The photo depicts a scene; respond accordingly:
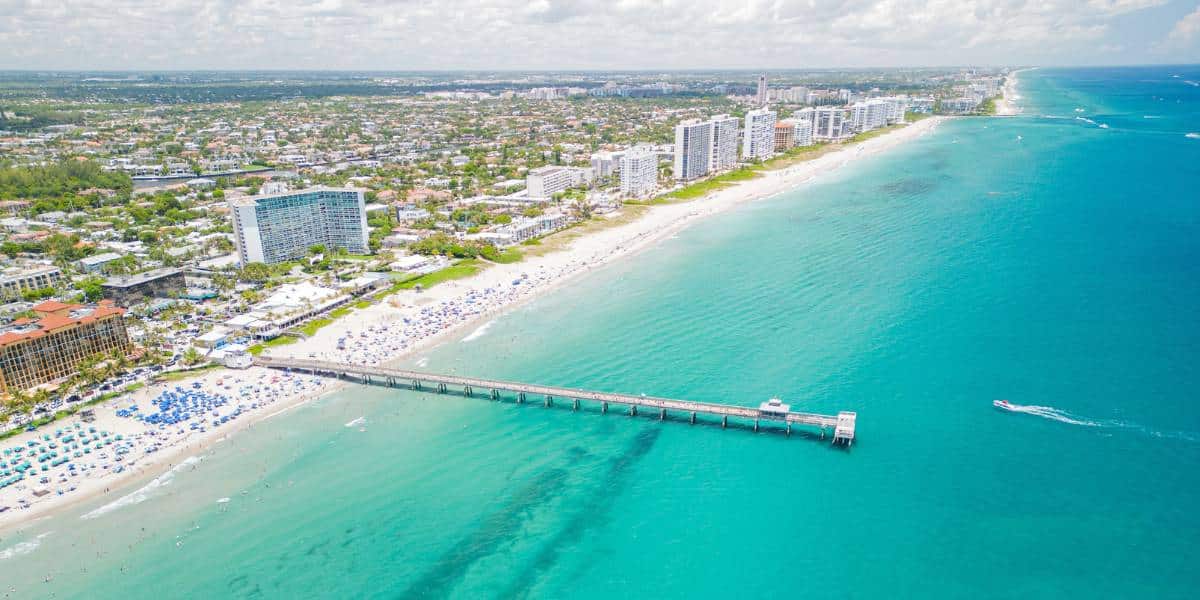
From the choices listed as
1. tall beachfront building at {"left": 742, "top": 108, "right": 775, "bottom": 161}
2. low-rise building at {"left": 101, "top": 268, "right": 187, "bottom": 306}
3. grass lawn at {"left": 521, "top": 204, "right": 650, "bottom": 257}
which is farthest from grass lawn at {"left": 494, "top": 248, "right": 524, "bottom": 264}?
tall beachfront building at {"left": 742, "top": 108, "right": 775, "bottom": 161}

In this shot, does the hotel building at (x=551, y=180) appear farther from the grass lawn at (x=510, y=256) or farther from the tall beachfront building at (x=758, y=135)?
the tall beachfront building at (x=758, y=135)

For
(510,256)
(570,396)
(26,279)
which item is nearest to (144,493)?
(570,396)

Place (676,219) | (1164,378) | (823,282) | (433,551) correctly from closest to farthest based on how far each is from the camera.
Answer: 1. (433,551)
2. (1164,378)
3. (823,282)
4. (676,219)

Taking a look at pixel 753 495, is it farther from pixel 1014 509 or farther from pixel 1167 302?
pixel 1167 302

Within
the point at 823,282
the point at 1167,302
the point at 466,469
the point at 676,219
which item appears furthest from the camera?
the point at 676,219

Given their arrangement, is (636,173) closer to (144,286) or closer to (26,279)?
(144,286)

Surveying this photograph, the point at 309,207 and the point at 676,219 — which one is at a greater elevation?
the point at 309,207

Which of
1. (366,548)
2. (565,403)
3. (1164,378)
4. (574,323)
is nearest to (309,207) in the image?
(574,323)

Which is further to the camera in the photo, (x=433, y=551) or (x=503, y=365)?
(x=503, y=365)
